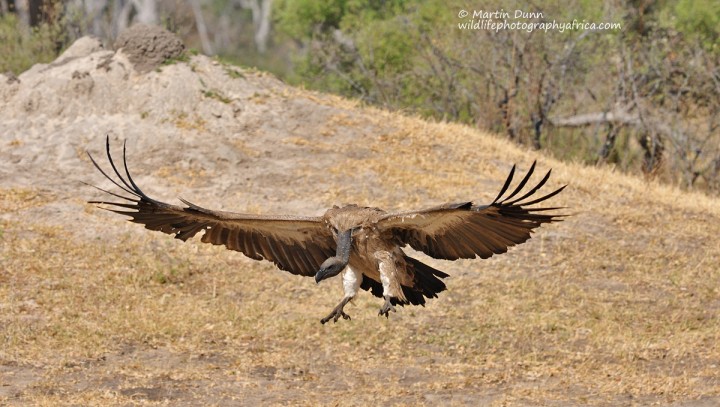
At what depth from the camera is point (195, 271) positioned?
45.1 ft

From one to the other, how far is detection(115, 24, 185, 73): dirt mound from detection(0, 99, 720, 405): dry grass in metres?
3.49

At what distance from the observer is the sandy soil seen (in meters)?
10.5

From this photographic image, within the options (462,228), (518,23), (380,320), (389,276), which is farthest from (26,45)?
(462,228)

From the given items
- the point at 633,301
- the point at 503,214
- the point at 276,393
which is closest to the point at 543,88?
the point at 633,301

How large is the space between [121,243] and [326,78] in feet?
41.7

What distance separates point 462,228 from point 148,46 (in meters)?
11.6

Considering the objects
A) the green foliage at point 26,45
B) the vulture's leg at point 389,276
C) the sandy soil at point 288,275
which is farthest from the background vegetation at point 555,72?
the vulture's leg at point 389,276

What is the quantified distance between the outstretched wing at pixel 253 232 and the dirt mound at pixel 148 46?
972 cm

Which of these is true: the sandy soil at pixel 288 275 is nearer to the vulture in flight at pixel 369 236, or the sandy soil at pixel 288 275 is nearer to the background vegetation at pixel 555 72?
the vulture in flight at pixel 369 236

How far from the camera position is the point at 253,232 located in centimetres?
883

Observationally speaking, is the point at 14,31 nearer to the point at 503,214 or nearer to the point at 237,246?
the point at 237,246

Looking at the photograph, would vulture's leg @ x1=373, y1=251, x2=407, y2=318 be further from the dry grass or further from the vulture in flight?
the dry grass

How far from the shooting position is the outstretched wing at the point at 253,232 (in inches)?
329

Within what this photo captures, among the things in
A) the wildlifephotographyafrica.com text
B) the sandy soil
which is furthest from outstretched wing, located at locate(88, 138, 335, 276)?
the wildlifephotographyafrica.com text
